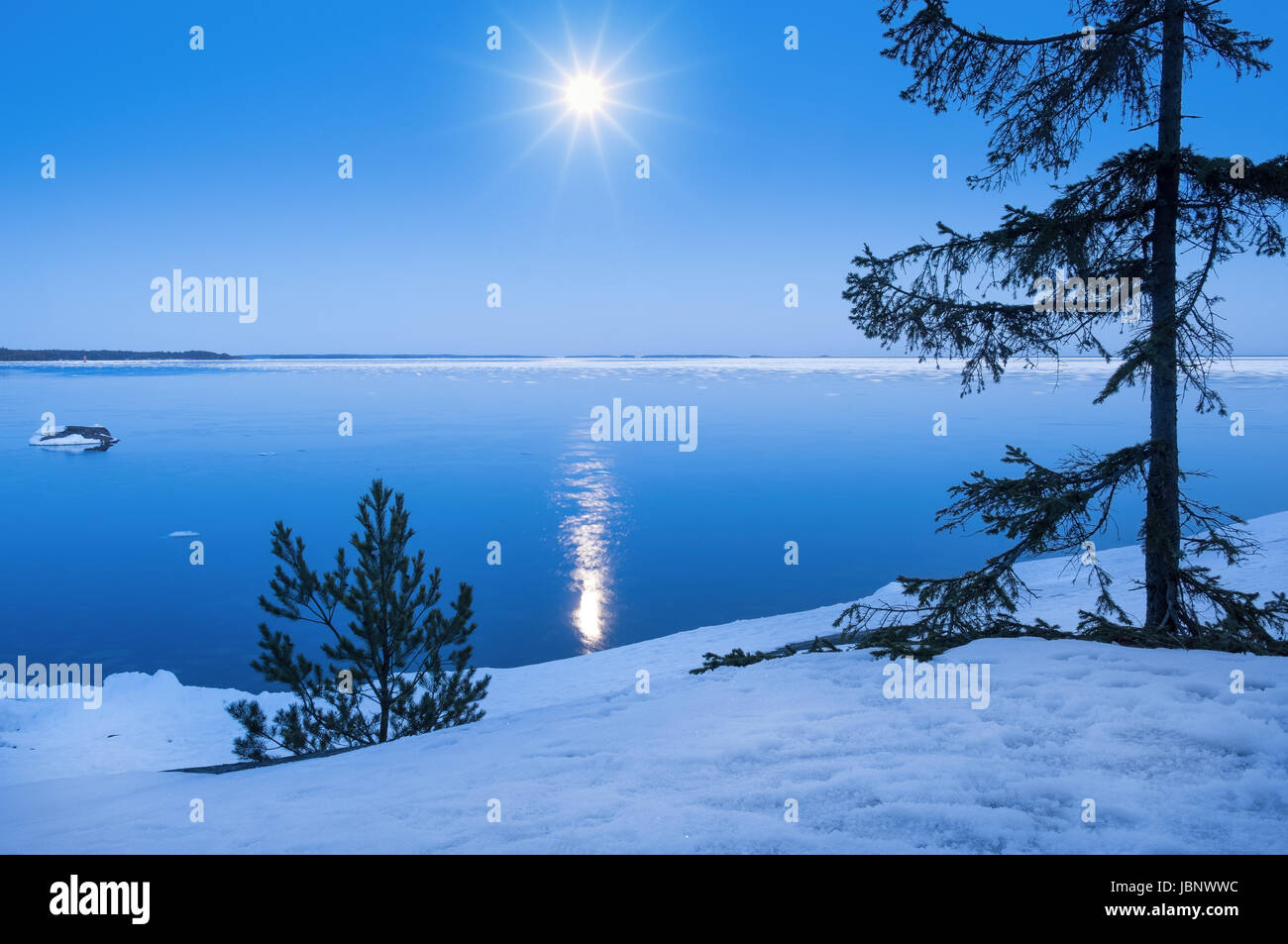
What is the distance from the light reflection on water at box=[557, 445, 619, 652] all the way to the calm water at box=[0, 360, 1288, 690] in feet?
0.54

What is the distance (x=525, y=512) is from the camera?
36.3m

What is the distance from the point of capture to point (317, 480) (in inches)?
1710

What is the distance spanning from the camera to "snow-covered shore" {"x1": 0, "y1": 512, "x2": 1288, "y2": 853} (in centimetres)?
372

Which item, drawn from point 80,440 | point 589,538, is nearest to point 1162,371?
point 589,538

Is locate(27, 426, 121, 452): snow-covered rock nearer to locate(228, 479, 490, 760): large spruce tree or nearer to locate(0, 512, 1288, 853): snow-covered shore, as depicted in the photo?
locate(228, 479, 490, 760): large spruce tree

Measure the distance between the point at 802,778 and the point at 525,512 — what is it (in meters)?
32.8

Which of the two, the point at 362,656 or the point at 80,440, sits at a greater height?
the point at 80,440

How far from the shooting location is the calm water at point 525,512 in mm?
23969

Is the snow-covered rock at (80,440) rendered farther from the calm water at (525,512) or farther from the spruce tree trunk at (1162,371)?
the spruce tree trunk at (1162,371)

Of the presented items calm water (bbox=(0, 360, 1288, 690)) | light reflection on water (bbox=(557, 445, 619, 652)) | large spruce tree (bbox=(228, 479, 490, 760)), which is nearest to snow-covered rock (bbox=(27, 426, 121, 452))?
calm water (bbox=(0, 360, 1288, 690))

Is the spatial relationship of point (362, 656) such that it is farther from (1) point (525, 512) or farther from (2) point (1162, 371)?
(1) point (525, 512)
